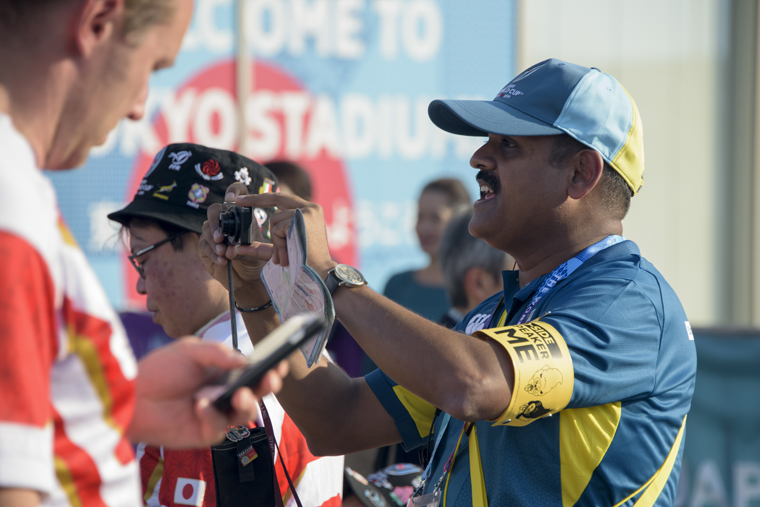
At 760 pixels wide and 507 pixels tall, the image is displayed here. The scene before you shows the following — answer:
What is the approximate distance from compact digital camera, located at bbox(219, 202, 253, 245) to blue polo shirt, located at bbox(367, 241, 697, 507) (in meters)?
0.70

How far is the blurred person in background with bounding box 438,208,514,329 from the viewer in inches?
127

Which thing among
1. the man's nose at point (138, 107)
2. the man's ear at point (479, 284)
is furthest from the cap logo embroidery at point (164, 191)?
the man's ear at point (479, 284)

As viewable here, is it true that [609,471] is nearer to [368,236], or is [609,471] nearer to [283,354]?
[283,354]

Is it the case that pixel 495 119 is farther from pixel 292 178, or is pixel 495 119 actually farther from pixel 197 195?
pixel 292 178

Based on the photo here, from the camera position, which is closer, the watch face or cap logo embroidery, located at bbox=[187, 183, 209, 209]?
the watch face

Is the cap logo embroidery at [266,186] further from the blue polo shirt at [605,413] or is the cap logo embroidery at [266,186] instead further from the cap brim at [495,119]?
the blue polo shirt at [605,413]

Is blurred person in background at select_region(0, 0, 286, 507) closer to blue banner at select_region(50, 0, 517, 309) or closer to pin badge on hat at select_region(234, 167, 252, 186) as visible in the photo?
pin badge on hat at select_region(234, 167, 252, 186)

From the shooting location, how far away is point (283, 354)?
0.88 meters

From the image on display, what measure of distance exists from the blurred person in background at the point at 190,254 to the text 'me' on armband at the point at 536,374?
0.69 meters

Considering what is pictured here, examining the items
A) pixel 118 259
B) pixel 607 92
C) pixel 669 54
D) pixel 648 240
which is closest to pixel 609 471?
pixel 607 92

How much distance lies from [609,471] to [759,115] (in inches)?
259

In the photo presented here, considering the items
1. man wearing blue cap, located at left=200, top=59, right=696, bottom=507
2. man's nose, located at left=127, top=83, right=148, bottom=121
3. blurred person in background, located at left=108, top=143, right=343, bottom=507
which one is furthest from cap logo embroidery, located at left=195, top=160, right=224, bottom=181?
man's nose, located at left=127, top=83, right=148, bottom=121

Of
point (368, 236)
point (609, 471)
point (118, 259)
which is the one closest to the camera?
point (609, 471)

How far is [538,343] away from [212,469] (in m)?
0.87
